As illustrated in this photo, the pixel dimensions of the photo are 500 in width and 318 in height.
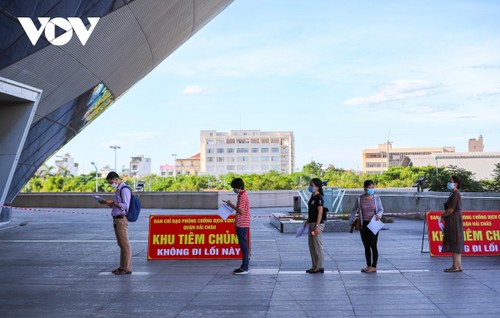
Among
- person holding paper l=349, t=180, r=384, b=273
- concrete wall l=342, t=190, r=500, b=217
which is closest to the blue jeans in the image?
person holding paper l=349, t=180, r=384, b=273

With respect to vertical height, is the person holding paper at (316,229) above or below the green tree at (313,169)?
below

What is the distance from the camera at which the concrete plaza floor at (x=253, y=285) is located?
27.0ft

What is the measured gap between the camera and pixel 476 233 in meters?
13.8

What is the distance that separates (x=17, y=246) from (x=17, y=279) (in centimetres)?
598

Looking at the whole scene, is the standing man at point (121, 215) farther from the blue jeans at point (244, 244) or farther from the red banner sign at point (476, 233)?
the red banner sign at point (476, 233)

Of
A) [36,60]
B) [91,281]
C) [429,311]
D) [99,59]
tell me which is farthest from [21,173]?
[429,311]

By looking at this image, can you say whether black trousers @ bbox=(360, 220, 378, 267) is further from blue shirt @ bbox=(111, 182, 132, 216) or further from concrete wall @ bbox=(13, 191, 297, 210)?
concrete wall @ bbox=(13, 191, 297, 210)

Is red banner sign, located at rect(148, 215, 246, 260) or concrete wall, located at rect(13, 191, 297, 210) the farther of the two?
concrete wall, located at rect(13, 191, 297, 210)

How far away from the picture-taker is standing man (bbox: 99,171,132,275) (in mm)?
11359

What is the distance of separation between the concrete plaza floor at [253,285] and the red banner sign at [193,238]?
39 centimetres

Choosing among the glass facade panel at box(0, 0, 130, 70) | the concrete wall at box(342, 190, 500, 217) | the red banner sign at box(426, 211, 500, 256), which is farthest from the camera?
the concrete wall at box(342, 190, 500, 217)

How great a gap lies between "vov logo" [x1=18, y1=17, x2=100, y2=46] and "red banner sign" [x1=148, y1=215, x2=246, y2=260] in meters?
5.49

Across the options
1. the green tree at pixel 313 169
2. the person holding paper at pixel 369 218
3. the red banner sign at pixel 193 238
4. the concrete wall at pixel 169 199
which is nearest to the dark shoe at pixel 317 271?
the person holding paper at pixel 369 218

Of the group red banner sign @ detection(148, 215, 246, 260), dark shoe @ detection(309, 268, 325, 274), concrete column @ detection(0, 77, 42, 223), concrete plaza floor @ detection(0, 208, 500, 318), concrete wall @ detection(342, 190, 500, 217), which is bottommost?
concrete plaza floor @ detection(0, 208, 500, 318)
